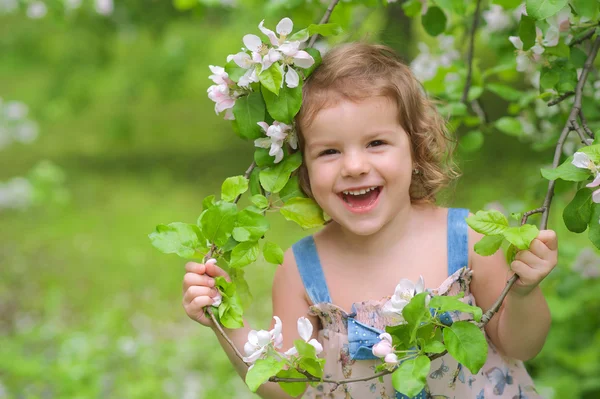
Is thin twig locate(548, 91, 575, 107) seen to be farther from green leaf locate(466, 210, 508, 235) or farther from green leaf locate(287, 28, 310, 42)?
green leaf locate(287, 28, 310, 42)

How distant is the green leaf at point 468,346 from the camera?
3.87ft

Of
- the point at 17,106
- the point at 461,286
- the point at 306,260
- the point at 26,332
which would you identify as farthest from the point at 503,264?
the point at 17,106

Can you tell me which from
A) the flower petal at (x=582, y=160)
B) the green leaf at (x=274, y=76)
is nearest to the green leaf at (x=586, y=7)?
the flower petal at (x=582, y=160)

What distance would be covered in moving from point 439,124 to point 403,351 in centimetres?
68

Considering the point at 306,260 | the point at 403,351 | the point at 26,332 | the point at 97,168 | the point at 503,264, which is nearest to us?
the point at 403,351

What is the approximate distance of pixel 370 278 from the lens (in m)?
1.62

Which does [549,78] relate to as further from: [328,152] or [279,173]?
[279,173]

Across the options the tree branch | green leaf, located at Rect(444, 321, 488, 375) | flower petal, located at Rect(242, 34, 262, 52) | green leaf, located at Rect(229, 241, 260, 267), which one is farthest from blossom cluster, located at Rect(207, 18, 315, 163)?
green leaf, located at Rect(444, 321, 488, 375)

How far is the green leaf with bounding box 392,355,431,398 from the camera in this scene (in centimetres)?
114

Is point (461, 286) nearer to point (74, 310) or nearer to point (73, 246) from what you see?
point (74, 310)

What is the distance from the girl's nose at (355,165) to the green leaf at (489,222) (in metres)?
0.29

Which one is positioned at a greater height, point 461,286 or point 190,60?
point 461,286

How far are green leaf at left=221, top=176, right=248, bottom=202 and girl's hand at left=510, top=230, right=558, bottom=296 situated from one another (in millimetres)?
511

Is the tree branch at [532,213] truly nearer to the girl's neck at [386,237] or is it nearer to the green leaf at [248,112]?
the green leaf at [248,112]
